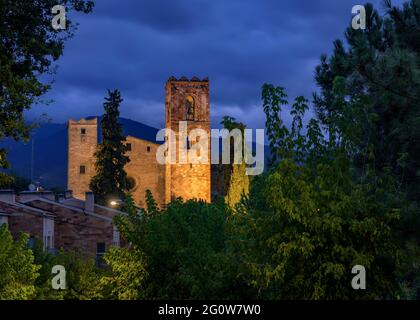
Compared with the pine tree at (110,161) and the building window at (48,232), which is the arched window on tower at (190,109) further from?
the building window at (48,232)

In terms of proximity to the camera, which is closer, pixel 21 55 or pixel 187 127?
pixel 21 55

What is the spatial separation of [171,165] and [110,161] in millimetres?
10785

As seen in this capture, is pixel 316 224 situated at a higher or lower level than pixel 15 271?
higher

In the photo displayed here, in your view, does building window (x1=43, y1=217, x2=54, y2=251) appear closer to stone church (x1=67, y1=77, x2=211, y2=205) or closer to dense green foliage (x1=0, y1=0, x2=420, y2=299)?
dense green foliage (x1=0, y1=0, x2=420, y2=299)

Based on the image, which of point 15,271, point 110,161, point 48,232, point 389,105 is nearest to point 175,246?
point 15,271

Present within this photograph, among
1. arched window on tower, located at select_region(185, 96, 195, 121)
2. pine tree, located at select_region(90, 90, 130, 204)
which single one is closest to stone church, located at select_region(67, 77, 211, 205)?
arched window on tower, located at select_region(185, 96, 195, 121)

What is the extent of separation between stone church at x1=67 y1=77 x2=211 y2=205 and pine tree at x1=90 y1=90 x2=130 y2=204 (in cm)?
816

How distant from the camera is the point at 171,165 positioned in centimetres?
6700

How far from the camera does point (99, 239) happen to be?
37.6 m

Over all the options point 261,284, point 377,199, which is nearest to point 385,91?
point 377,199

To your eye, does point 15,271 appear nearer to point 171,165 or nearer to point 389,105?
point 389,105

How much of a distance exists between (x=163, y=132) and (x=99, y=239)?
3501 centimetres

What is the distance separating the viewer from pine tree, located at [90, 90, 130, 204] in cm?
5638

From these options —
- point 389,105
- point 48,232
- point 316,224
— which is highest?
point 389,105
